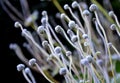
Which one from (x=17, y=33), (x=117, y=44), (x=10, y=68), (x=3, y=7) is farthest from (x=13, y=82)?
(x=117, y=44)

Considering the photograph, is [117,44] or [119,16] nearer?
[117,44]

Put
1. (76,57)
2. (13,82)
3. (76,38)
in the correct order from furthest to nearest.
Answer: (13,82)
(76,57)
(76,38)

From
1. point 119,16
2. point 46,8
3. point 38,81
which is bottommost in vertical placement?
point 38,81

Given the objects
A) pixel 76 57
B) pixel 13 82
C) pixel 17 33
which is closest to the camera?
pixel 76 57

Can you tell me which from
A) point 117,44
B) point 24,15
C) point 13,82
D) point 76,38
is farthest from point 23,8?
point 76,38

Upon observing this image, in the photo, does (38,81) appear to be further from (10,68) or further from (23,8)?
(23,8)

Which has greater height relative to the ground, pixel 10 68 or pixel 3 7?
pixel 3 7

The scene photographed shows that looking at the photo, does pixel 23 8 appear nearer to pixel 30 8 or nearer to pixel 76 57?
pixel 30 8
